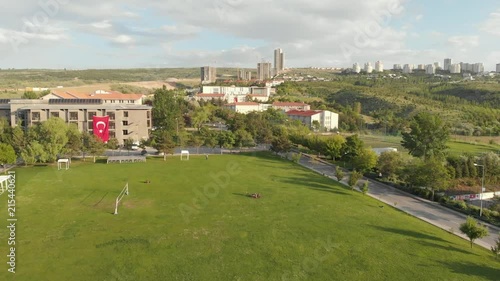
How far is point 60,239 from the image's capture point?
2214 centimetres

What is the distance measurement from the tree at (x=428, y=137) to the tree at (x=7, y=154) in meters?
49.6

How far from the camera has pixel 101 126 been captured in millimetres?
56375

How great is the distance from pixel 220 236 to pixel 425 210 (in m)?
19.3

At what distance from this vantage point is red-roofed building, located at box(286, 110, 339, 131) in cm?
8812

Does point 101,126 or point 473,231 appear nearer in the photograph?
point 473,231

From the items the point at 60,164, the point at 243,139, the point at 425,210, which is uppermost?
the point at 243,139

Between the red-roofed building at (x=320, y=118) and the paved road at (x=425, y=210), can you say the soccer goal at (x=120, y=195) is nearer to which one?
the paved road at (x=425, y=210)

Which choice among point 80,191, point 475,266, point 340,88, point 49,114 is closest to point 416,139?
point 475,266

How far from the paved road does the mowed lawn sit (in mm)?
1581

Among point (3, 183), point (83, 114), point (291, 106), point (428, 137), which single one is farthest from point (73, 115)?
point (291, 106)

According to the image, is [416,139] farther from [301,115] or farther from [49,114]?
[49,114]

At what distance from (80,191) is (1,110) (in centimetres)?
3840

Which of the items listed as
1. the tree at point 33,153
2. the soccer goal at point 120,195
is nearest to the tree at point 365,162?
the soccer goal at point 120,195

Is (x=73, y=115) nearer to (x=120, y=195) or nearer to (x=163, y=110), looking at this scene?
(x=163, y=110)
